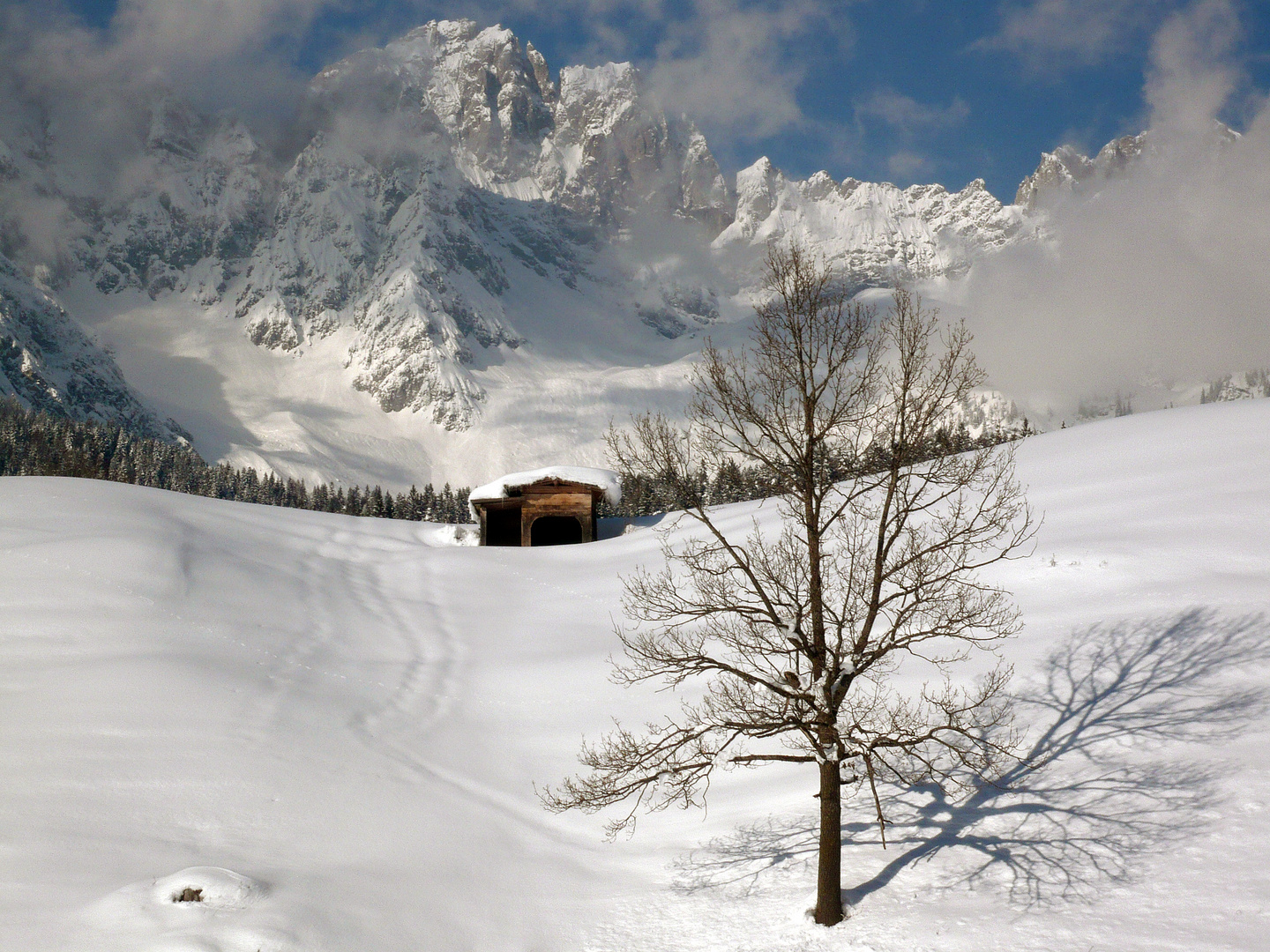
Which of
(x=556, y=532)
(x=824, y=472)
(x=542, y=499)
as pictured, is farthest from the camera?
(x=556, y=532)

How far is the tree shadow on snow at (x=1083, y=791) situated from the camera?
9.90m

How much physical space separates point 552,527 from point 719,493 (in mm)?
21200

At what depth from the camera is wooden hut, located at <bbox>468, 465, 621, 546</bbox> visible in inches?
1516

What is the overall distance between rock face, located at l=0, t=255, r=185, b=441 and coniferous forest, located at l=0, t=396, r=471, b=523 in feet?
164

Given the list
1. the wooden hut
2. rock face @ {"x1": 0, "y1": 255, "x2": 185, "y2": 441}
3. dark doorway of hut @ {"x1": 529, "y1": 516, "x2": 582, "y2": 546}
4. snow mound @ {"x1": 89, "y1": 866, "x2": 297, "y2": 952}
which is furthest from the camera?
rock face @ {"x1": 0, "y1": 255, "x2": 185, "y2": 441}

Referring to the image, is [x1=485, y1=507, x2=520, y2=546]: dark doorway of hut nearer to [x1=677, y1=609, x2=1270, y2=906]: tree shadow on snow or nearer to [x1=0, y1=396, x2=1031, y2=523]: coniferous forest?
[x1=0, y1=396, x2=1031, y2=523]: coniferous forest

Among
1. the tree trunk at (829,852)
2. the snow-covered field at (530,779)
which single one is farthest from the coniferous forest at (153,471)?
the tree trunk at (829,852)

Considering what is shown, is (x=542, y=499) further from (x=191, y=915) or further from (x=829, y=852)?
(x=829, y=852)

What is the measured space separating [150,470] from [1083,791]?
11889cm

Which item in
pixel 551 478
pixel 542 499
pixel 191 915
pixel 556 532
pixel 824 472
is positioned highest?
pixel 551 478

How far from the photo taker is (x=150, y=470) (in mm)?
108625

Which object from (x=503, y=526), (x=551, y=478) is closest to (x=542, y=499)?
(x=551, y=478)

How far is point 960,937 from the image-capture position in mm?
8945

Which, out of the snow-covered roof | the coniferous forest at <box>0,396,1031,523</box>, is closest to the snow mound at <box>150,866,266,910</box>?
the snow-covered roof
